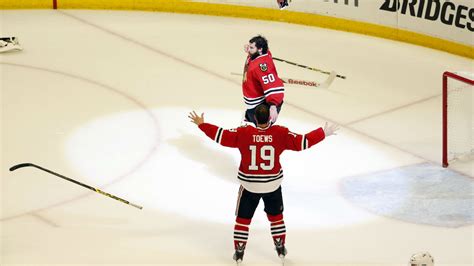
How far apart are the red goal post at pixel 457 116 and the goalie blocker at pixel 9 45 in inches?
148

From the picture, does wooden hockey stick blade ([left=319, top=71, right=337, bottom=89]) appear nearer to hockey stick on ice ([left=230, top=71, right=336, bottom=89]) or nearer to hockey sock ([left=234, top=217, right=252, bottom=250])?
hockey stick on ice ([left=230, top=71, right=336, bottom=89])

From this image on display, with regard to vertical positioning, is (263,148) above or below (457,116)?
above

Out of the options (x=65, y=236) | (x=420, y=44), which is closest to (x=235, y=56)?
(x=420, y=44)

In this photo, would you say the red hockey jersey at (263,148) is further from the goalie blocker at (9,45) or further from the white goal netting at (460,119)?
the goalie blocker at (9,45)

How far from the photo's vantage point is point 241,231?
688 centimetres

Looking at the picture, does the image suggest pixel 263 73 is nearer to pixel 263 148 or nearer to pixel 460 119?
pixel 263 148

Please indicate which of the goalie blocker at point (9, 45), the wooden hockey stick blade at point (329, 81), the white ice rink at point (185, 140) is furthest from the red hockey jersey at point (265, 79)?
the goalie blocker at point (9, 45)

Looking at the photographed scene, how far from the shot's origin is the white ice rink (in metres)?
7.30

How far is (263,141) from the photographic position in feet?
21.9

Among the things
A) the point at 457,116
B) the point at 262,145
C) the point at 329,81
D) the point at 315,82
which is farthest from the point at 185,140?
the point at 262,145

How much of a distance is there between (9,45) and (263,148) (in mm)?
4575

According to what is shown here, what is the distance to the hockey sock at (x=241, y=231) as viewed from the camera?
270 inches

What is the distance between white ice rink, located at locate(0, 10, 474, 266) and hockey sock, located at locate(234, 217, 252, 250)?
0.19 m

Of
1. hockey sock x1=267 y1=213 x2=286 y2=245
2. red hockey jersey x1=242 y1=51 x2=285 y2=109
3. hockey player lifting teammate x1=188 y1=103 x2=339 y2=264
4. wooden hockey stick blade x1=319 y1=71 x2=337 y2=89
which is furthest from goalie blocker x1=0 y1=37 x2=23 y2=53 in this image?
hockey sock x1=267 y1=213 x2=286 y2=245
